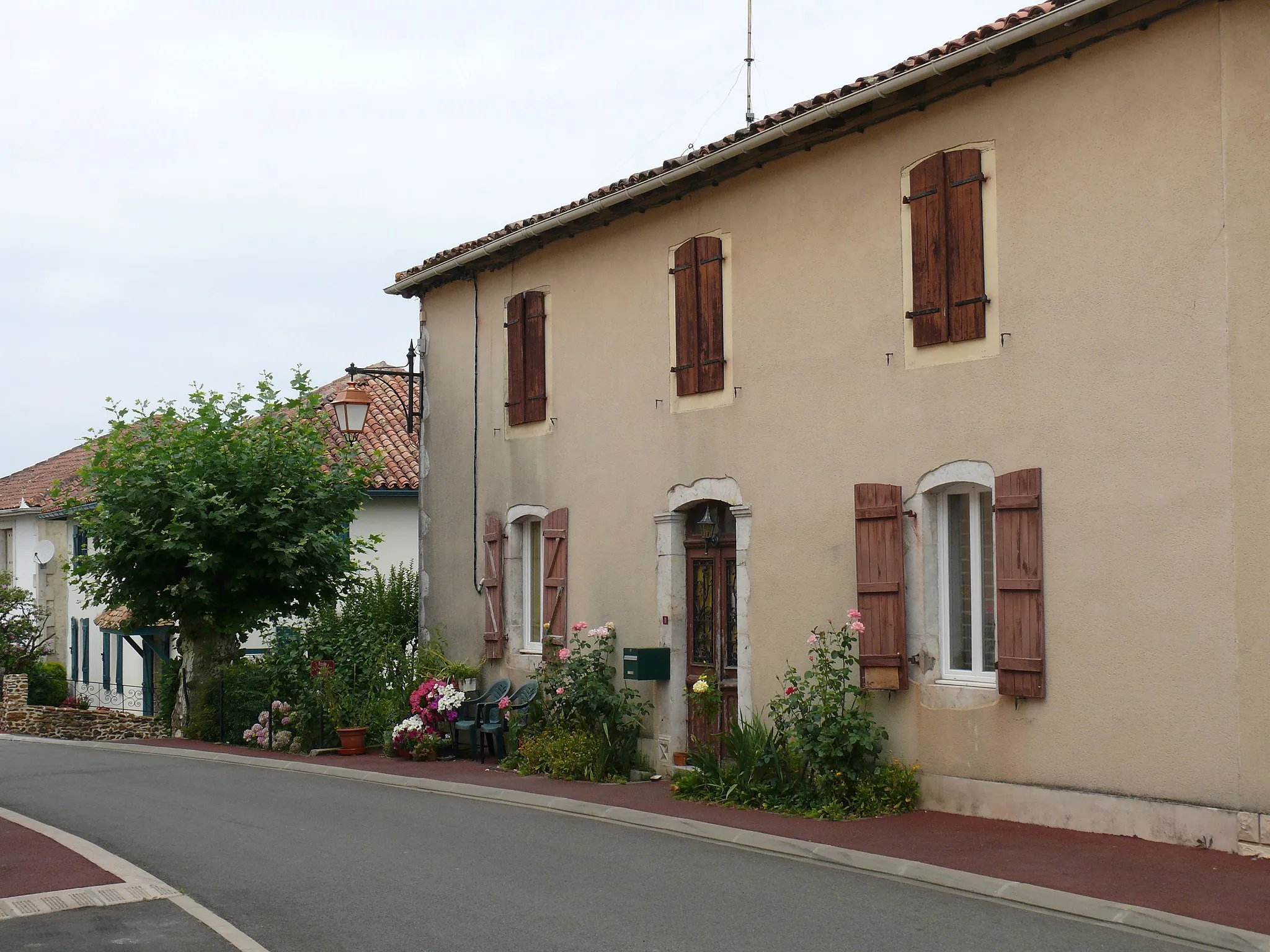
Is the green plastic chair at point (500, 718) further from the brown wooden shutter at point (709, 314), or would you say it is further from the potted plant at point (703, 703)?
the brown wooden shutter at point (709, 314)

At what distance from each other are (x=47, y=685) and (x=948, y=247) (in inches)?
1122

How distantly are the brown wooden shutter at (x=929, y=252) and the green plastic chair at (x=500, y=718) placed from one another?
610cm

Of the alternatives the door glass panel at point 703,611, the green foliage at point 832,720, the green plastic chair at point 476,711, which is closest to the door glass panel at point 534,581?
the green plastic chair at point 476,711

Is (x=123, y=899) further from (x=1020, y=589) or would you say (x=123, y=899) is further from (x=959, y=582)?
(x=959, y=582)

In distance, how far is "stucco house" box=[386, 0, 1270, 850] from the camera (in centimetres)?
852

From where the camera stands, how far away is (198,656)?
2097 centimetres

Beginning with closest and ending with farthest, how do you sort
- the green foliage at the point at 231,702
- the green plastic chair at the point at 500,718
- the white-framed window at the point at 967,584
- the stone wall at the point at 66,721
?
the white-framed window at the point at 967,584
the green plastic chair at the point at 500,718
the green foliage at the point at 231,702
the stone wall at the point at 66,721

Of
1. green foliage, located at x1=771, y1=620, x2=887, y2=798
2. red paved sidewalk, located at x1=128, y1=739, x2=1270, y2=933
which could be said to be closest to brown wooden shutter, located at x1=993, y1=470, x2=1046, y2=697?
red paved sidewalk, located at x1=128, y1=739, x2=1270, y2=933

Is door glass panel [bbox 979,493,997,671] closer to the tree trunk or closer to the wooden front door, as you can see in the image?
the wooden front door

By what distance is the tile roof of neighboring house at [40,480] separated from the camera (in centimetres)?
3478

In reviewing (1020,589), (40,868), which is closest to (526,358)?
(1020,589)

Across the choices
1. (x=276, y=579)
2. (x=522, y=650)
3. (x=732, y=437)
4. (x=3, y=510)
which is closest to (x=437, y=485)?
(x=522, y=650)

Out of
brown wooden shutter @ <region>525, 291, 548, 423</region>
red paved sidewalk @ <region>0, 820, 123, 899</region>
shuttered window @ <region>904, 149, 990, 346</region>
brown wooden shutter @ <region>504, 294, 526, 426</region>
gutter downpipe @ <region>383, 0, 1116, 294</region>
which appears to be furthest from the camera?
brown wooden shutter @ <region>504, 294, 526, 426</region>

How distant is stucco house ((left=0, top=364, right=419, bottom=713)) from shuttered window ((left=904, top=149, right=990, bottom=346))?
33.6 feet
